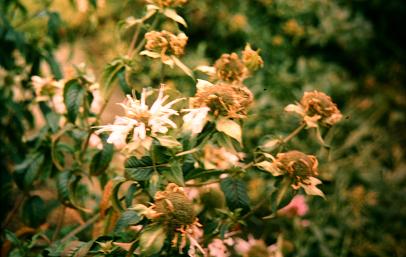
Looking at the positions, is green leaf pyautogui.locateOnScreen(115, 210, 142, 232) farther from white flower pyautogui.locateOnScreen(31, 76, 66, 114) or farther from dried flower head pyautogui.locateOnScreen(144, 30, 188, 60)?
white flower pyautogui.locateOnScreen(31, 76, 66, 114)

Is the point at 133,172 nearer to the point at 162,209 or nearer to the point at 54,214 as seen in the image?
the point at 162,209

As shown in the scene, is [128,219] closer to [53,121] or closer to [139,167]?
[139,167]

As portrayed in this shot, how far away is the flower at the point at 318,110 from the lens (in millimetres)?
1100

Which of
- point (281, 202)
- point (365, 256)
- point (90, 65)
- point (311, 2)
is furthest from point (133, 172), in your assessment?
point (90, 65)

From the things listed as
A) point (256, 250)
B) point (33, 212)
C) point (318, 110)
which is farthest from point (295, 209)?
point (33, 212)

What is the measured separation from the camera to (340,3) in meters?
2.62

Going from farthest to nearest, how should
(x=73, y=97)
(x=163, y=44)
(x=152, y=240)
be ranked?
(x=73, y=97)
(x=163, y=44)
(x=152, y=240)

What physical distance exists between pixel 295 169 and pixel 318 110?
16cm

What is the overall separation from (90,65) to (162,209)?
2.32 metres

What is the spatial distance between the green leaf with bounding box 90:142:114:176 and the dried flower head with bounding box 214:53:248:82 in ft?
0.99

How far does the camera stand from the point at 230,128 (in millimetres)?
951

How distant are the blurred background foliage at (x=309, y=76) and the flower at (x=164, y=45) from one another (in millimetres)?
222

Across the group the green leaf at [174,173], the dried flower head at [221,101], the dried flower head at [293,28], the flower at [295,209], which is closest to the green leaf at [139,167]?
the green leaf at [174,173]

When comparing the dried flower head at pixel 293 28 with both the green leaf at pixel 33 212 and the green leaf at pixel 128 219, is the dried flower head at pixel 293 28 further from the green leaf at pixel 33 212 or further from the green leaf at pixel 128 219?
the green leaf at pixel 128 219
